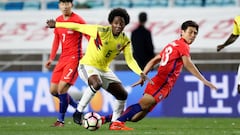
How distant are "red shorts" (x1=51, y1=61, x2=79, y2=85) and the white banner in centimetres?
744

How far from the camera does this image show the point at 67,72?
1591 centimetres

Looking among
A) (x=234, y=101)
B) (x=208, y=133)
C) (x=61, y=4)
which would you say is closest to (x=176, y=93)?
(x=234, y=101)

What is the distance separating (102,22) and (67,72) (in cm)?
806

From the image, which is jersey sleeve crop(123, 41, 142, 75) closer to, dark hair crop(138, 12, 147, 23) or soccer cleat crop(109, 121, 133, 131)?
soccer cleat crop(109, 121, 133, 131)

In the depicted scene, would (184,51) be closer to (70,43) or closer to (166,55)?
(166,55)

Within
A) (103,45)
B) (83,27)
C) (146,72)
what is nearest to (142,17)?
(83,27)

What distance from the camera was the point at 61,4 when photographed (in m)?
15.9

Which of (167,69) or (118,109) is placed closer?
(167,69)

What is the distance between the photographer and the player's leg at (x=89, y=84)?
46.1ft

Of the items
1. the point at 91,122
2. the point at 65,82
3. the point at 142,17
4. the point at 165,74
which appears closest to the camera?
the point at 91,122

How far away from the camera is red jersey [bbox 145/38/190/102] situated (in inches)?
555

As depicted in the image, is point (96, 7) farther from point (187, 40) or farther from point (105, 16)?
point (187, 40)

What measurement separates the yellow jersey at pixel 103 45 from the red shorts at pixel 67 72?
4.64 ft

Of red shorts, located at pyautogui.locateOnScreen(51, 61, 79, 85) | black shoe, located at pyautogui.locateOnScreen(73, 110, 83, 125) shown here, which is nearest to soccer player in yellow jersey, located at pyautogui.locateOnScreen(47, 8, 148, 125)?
black shoe, located at pyautogui.locateOnScreen(73, 110, 83, 125)
